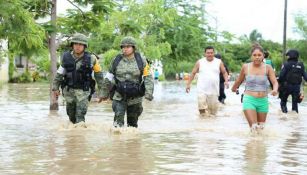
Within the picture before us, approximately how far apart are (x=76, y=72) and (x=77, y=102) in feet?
1.68

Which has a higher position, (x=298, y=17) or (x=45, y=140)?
(x=298, y=17)

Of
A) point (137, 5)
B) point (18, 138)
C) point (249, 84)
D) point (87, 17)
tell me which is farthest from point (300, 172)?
point (137, 5)

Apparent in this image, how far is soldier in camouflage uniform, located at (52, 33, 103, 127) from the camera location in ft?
36.6

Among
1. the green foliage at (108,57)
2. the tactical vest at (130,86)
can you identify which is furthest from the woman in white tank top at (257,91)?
the green foliage at (108,57)

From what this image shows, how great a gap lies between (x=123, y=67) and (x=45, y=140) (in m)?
1.79

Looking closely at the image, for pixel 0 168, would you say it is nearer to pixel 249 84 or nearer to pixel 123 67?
pixel 123 67

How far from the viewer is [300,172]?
720 cm

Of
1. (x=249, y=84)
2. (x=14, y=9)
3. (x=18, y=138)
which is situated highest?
(x=14, y=9)

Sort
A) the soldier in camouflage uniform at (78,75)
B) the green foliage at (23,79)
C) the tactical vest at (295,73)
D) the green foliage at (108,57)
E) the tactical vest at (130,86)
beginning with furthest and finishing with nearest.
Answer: the green foliage at (23,79) → the green foliage at (108,57) → the tactical vest at (295,73) → the soldier in camouflage uniform at (78,75) → the tactical vest at (130,86)

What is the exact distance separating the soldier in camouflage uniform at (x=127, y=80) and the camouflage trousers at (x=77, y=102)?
0.50m

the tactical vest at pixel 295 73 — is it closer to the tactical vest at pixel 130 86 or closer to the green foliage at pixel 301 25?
the tactical vest at pixel 130 86

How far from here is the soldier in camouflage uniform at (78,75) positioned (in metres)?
11.2

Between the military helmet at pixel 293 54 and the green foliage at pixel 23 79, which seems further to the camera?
the green foliage at pixel 23 79

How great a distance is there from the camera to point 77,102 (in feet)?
37.1
